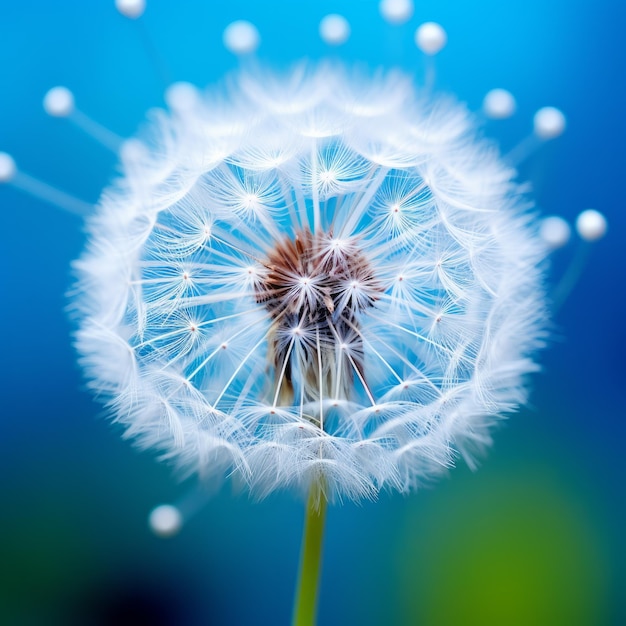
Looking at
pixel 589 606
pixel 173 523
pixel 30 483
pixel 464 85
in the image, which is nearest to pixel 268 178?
pixel 173 523

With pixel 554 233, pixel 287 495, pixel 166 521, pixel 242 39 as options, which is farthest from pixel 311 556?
pixel 242 39

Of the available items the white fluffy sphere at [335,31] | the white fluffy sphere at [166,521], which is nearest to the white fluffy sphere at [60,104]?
the white fluffy sphere at [335,31]

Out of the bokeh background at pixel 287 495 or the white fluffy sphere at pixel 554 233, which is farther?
the bokeh background at pixel 287 495

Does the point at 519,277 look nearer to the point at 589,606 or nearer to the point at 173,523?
the point at 173,523

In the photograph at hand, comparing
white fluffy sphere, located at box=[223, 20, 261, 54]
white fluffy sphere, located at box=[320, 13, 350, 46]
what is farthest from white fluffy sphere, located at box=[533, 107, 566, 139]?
white fluffy sphere, located at box=[223, 20, 261, 54]

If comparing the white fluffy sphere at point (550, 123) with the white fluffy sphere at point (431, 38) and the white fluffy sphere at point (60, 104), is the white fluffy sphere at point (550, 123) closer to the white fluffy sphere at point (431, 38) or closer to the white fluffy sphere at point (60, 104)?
the white fluffy sphere at point (431, 38)

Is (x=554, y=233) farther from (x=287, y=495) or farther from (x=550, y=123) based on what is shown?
(x=287, y=495)
